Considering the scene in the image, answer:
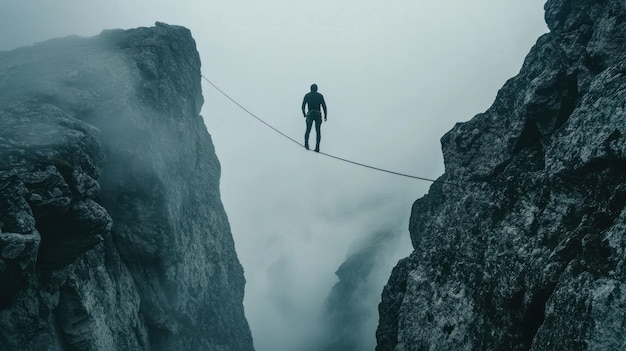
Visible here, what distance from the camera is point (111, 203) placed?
30344 millimetres

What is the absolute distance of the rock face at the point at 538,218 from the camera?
11234 millimetres

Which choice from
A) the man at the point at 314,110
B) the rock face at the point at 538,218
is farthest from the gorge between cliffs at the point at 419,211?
the man at the point at 314,110

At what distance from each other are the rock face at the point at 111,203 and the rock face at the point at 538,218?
17.3m

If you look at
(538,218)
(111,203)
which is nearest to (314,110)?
(538,218)

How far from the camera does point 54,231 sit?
65.6 ft

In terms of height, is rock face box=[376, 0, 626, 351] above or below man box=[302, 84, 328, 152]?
below

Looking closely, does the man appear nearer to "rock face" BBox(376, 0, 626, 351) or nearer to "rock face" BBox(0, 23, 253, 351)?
"rock face" BBox(376, 0, 626, 351)

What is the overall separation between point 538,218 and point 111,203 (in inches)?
1086

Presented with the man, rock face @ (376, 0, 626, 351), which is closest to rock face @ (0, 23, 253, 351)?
the man

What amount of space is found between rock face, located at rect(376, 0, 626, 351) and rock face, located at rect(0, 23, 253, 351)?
17337 millimetres

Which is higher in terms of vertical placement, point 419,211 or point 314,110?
point 314,110

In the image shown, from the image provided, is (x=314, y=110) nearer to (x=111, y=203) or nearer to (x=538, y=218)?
(x=538, y=218)

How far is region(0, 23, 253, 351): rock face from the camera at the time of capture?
19.3 m

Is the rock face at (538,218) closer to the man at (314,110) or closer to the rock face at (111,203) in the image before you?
the man at (314,110)
